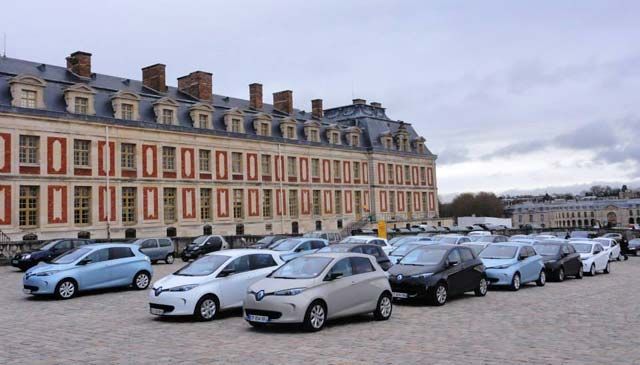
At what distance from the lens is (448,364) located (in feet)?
29.1

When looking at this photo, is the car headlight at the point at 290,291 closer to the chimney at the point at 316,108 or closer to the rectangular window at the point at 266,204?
the rectangular window at the point at 266,204

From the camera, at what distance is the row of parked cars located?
12.0 metres

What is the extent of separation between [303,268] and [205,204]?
1514 inches

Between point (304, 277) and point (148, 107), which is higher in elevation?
point (148, 107)

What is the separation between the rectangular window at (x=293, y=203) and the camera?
57.5m

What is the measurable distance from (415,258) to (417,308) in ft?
6.85

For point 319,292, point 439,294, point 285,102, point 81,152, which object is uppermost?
point 285,102

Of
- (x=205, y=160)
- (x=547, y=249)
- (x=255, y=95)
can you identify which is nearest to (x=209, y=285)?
(x=547, y=249)

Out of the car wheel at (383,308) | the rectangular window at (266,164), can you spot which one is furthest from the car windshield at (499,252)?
the rectangular window at (266,164)

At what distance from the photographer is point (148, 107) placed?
154 feet

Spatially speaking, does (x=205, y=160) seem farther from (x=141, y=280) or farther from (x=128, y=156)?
(x=141, y=280)

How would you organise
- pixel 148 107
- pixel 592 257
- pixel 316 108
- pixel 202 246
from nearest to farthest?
pixel 592 257, pixel 202 246, pixel 148 107, pixel 316 108

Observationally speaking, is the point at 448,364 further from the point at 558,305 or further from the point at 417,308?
the point at 558,305

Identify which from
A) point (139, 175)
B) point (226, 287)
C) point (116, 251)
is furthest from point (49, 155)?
point (226, 287)
